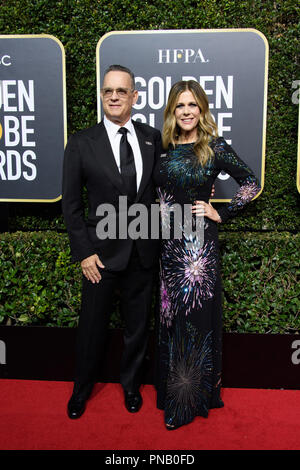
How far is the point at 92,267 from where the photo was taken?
7.30ft

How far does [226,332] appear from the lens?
2.67 meters

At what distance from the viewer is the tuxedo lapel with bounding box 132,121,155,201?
219 cm

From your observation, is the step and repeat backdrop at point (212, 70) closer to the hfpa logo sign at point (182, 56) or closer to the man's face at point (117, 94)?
the hfpa logo sign at point (182, 56)

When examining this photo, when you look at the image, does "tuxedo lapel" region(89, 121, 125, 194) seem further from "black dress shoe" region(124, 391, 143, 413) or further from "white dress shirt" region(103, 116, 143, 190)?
"black dress shoe" region(124, 391, 143, 413)

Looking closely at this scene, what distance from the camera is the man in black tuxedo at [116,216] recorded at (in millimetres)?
2154

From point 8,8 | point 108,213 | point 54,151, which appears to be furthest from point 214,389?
point 8,8

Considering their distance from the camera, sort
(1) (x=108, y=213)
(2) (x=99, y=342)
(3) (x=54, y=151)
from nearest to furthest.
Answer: (1) (x=108, y=213), (2) (x=99, y=342), (3) (x=54, y=151)

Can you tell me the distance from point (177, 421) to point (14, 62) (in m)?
2.66

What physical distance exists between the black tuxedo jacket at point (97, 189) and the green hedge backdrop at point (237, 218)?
55 centimetres

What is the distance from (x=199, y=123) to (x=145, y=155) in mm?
348

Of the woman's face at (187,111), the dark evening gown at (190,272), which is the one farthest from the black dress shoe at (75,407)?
the woman's face at (187,111)

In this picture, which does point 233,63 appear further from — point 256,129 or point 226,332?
point 226,332

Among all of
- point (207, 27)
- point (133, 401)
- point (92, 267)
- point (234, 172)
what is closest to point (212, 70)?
point (207, 27)

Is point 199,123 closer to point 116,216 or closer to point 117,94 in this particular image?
point 117,94
